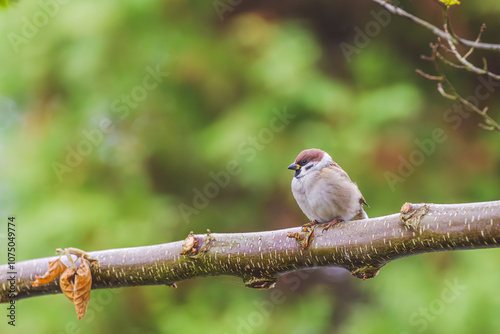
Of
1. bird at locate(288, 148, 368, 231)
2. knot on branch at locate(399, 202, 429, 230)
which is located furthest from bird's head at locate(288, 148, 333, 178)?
knot on branch at locate(399, 202, 429, 230)

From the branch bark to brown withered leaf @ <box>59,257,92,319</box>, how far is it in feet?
0.18

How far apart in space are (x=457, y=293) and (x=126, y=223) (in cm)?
288

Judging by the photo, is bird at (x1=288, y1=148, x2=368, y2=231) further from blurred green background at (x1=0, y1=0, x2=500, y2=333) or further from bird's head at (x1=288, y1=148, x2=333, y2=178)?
blurred green background at (x1=0, y1=0, x2=500, y2=333)

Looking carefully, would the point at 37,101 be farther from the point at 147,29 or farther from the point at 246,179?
the point at 246,179

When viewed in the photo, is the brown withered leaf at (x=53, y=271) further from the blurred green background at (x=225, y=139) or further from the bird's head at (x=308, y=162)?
Answer: the blurred green background at (x=225, y=139)

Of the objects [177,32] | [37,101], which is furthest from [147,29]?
[37,101]

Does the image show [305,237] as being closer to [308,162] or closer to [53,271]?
[53,271]

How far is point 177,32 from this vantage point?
19.5ft

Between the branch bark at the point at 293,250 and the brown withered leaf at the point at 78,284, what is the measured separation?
55 millimetres

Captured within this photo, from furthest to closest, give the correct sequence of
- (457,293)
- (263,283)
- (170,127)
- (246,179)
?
1. (170,127)
2. (246,179)
3. (457,293)
4. (263,283)

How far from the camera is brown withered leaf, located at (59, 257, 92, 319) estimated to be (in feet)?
7.95

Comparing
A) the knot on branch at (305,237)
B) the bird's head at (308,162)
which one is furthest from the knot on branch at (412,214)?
the bird's head at (308,162)

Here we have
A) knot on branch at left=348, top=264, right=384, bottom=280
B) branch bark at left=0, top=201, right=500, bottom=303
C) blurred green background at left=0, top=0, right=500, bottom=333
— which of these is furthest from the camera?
blurred green background at left=0, top=0, right=500, bottom=333

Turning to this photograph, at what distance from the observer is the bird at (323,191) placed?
3236mm
